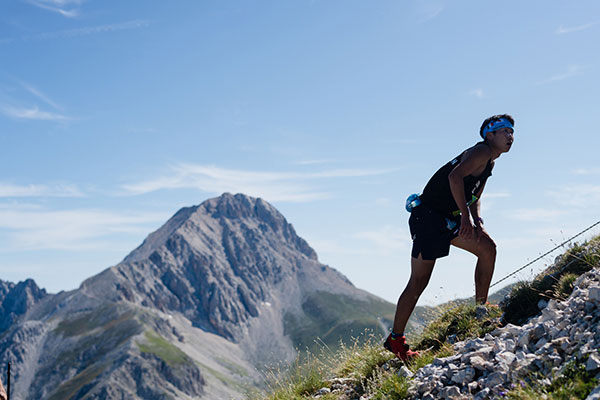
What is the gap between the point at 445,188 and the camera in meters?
7.43

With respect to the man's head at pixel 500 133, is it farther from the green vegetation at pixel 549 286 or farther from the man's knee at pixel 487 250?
the green vegetation at pixel 549 286

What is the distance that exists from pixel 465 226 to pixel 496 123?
5.54 feet

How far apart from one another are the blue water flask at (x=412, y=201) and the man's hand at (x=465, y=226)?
32.8 inches

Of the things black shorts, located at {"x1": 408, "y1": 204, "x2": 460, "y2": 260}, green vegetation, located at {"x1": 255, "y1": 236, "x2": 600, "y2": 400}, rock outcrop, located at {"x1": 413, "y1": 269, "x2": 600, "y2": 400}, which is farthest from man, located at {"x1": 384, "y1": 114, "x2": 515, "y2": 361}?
rock outcrop, located at {"x1": 413, "y1": 269, "x2": 600, "y2": 400}

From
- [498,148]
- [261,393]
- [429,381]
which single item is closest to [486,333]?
[429,381]

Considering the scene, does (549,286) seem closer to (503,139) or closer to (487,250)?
(487,250)

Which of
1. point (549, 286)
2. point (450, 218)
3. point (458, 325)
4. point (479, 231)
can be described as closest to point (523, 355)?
point (549, 286)

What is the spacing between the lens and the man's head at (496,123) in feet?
23.9

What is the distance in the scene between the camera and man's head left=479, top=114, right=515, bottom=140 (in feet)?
23.9

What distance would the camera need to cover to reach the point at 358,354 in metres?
8.23

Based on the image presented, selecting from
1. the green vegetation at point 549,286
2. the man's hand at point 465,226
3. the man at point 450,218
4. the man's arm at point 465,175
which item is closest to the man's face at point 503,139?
the man at point 450,218

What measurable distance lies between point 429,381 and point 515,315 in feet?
6.74

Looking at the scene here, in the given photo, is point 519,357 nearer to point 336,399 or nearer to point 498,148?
point 336,399

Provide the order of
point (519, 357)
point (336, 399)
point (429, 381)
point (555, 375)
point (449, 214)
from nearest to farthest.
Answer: point (555, 375)
point (519, 357)
point (429, 381)
point (336, 399)
point (449, 214)
